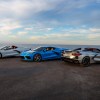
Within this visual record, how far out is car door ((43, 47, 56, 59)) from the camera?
50.0 ft

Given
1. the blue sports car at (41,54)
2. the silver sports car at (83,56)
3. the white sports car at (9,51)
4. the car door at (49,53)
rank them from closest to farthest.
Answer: the silver sports car at (83,56) → the blue sports car at (41,54) → the car door at (49,53) → the white sports car at (9,51)

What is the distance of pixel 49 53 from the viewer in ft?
50.8

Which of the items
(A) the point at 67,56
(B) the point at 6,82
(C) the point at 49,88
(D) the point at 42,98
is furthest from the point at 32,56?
(D) the point at 42,98

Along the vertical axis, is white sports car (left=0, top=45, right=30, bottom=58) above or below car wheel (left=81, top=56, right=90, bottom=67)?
above

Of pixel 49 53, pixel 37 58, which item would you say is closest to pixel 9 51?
pixel 37 58

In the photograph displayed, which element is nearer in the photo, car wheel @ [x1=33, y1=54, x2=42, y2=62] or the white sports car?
car wheel @ [x1=33, y1=54, x2=42, y2=62]

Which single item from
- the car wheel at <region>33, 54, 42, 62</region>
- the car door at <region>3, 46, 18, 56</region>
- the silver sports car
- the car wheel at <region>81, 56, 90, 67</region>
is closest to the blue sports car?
the car wheel at <region>33, 54, 42, 62</region>

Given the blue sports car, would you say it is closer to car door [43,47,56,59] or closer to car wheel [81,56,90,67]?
car door [43,47,56,59]

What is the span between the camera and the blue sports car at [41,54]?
48.2 feet

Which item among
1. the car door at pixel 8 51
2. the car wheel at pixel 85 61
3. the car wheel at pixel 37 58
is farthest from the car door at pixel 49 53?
the car door at pixel 8 51

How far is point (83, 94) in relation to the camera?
19.1 feet

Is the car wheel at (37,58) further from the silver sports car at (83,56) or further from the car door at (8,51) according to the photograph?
the car door at (8,51)

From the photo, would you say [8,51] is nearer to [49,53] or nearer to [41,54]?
[41,54]

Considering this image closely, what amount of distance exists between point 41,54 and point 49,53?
0.85 m
